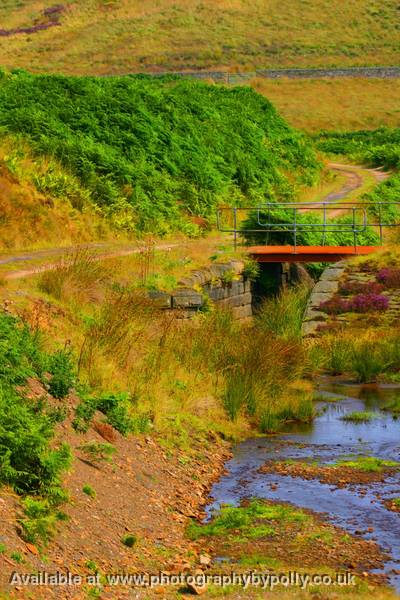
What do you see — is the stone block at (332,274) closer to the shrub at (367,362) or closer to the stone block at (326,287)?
the stone block at (326,287)

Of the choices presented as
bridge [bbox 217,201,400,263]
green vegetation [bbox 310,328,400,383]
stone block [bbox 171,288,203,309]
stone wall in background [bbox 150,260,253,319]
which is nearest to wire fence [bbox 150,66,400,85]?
bridge [bbox 217,201,400,263]

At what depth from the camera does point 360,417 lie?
18.2m

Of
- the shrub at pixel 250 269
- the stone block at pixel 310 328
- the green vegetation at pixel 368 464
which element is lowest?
the stone block at pixel 310 328

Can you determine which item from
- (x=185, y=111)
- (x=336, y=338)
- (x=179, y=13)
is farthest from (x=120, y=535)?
(x=179, y=13)

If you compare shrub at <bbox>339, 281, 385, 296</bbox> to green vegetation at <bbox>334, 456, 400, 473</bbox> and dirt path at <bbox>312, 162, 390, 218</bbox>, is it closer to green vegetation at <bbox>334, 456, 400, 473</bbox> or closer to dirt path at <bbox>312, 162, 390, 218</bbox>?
dirt path at <bbox>312, 162, 390, 218</bbox>

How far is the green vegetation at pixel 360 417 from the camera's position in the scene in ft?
59.4

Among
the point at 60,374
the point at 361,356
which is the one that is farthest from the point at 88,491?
the point at 361,356

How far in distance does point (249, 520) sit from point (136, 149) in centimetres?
1873

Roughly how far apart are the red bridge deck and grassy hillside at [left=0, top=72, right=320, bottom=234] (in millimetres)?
2275

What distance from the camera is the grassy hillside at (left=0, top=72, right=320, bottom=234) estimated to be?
27.2 m

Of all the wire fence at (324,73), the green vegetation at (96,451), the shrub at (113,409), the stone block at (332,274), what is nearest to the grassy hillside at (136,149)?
the stone block at (332,274)

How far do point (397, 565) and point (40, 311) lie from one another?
22.8ft

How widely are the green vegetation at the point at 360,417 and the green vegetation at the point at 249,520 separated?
16.9 feet

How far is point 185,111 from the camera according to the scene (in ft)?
119
